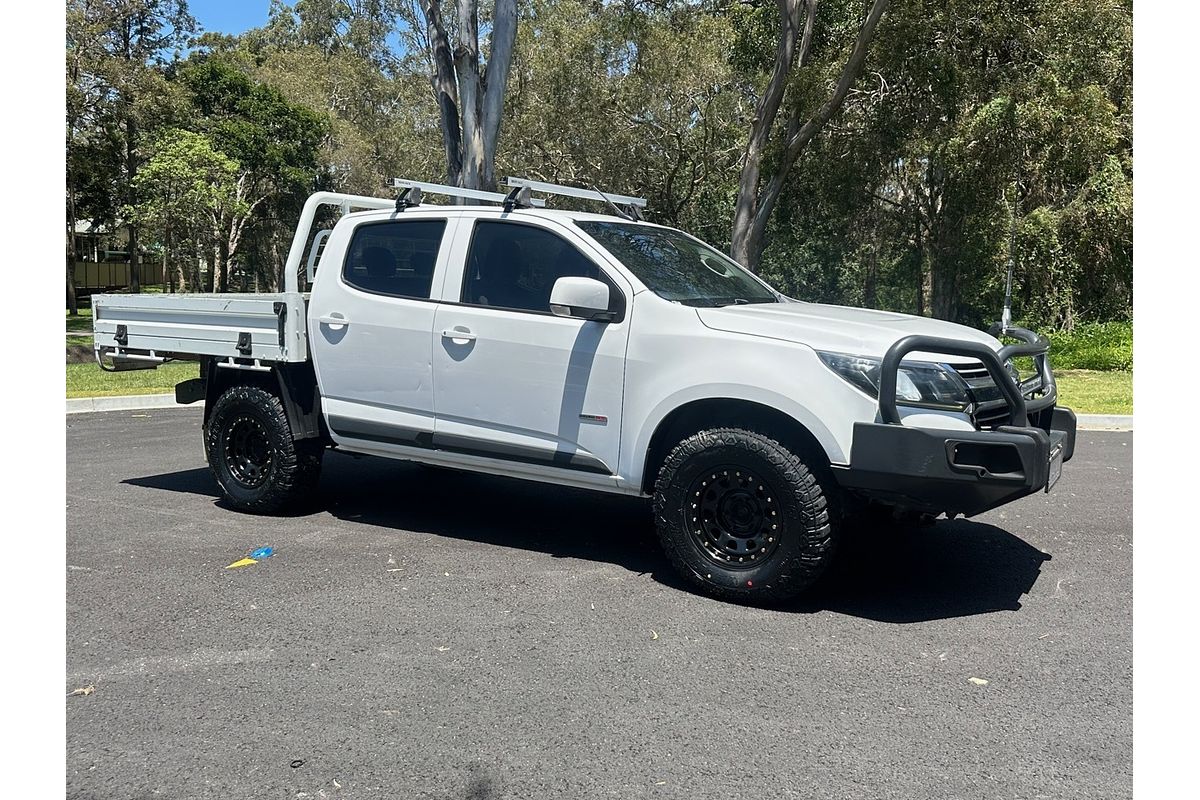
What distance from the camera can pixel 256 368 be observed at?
6.88m

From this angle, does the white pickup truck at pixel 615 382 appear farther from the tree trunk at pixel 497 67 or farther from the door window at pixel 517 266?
the tree trunk at pixel 497 67

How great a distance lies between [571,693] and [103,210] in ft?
141

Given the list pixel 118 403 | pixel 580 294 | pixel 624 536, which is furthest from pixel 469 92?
pixel 580 294

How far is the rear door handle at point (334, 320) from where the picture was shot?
656 centimetres

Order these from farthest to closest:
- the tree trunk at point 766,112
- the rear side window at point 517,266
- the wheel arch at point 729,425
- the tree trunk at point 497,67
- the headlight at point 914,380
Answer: the tree trunk at point 766,112 → the tree trunk at point 497,67 → the rear side window at point 517,266 → the wheel arch at point 729,425 → the headlight at point 914,380

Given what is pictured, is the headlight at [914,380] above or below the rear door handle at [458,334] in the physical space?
below

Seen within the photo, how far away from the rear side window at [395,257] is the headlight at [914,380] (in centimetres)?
258

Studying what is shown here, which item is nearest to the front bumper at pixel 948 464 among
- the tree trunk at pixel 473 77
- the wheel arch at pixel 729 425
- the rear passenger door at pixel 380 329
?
the wheel arch at pixel 729 425

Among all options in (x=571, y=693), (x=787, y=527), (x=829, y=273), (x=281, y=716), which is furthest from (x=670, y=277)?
(x=829, y=273)

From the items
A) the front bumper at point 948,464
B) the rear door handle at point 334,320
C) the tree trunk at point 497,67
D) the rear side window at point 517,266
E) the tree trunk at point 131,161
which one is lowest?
the front bumper at point 948,464

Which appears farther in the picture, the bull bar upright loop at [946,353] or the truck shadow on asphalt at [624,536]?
the truck shadow on asphalt at [624,536]

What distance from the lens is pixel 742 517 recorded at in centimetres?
530

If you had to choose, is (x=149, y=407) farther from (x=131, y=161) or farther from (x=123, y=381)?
(x=131, y=161)

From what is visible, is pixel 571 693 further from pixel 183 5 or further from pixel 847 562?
pixel 183 5
